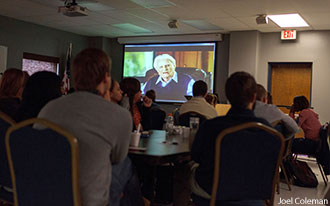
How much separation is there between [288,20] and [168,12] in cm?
235

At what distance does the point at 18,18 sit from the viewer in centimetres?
794

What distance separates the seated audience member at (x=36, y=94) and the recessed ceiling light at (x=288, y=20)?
5292mm

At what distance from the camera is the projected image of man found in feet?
29.7

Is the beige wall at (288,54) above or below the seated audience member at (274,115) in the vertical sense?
above

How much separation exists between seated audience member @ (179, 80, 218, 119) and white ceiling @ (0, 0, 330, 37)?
2.49 metres

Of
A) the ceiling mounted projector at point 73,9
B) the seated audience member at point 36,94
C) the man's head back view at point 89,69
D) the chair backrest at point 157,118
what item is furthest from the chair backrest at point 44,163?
the ceiling mounted projector at point 73,9

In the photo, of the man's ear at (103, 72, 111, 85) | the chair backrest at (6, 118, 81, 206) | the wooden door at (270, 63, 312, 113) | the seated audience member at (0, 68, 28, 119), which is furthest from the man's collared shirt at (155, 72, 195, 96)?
the chair backrest at (6, 118, 81, 206)

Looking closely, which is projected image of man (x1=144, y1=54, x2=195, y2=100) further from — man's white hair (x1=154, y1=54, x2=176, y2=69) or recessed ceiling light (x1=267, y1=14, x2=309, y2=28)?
recessed ceiling light (x1=267, y1=14, x2=309, y2=28)

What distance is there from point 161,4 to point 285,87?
3877 mm

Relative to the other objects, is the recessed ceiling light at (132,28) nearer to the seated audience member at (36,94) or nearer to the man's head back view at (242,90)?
the seated audience member at (36,94)

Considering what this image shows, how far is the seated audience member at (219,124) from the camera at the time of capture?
188cm

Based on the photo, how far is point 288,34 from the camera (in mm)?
7766

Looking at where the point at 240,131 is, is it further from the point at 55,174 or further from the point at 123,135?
the point at 55,174

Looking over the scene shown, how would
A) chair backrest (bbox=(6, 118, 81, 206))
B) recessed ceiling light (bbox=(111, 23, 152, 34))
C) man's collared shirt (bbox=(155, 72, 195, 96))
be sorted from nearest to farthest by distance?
1. chair backrest (bbox=(6, 118, 81, 206))
2. recessed ceiling light (bbox=(111, 23, 152, 34))
3. man's collared shirt (bbox=(155, 72, 195, 96))
